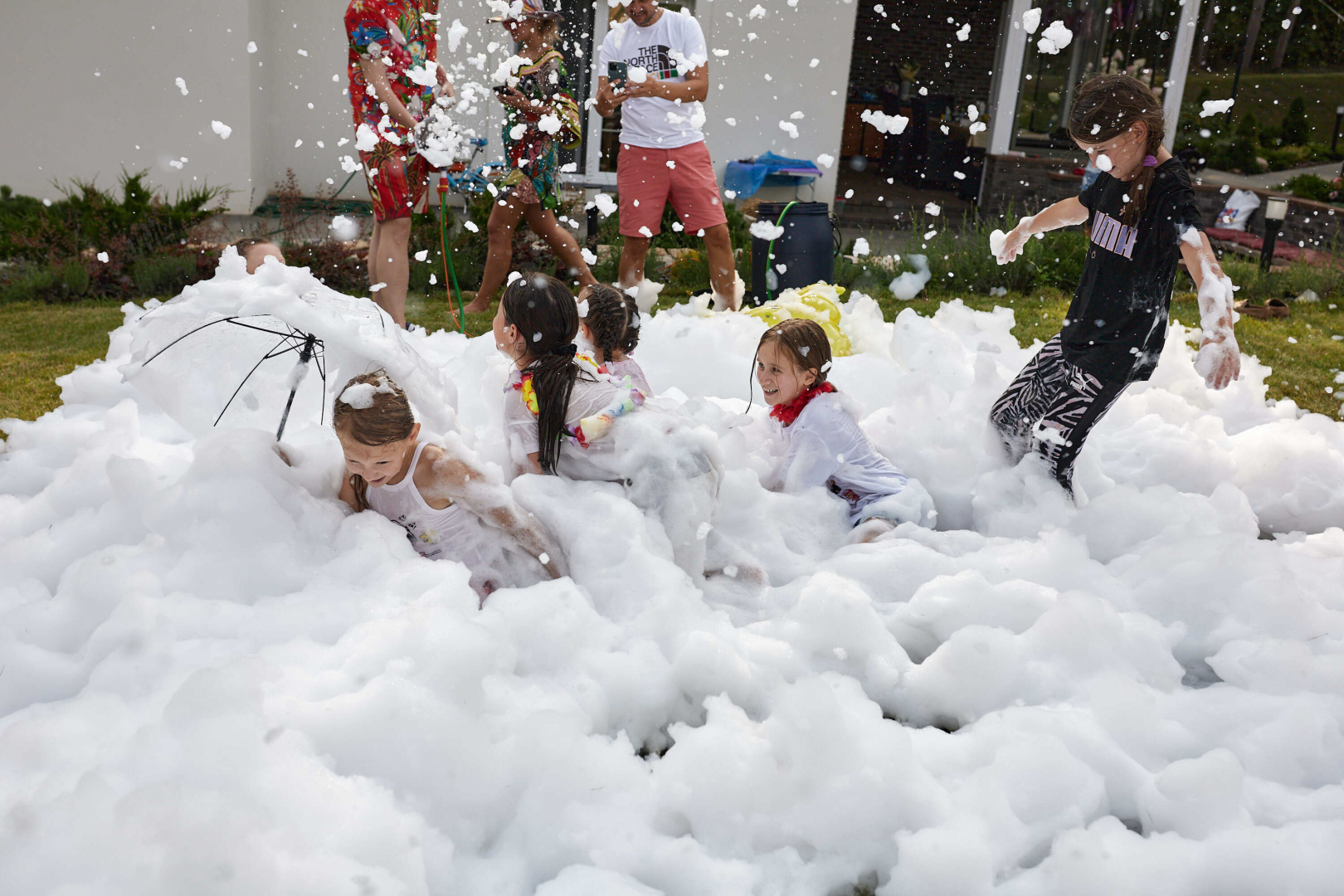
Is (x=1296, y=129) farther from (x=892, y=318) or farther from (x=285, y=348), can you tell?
(x=285, y=348)

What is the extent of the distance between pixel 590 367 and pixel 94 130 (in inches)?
278

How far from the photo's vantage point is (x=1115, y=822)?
1850 mm

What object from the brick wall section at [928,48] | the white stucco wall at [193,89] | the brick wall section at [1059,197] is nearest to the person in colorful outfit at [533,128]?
the white stucco wall at [193,89]

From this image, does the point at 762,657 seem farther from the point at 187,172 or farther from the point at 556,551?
the point at 187,172

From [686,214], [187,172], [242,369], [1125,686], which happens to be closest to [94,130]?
[187,172]

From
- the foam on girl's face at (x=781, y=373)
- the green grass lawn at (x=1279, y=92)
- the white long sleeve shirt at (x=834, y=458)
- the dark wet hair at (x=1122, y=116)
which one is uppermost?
the green grass lawn at (x=1279, y=92)

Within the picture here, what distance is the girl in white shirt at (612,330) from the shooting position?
3.28 meters

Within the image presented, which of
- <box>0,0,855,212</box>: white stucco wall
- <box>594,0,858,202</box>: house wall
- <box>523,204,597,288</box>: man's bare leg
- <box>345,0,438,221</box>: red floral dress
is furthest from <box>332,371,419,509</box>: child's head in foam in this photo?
<box>594,0,858,202</box>: house wall

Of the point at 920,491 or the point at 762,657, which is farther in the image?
the point at 920,491

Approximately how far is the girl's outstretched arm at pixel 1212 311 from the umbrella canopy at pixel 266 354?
6.64 feet

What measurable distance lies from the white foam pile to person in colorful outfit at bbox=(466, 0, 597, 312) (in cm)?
219

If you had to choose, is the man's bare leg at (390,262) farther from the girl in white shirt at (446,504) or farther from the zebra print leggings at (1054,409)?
the zebra print leggings at (1054,409)

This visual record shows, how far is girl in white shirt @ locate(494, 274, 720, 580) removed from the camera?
8.96ft

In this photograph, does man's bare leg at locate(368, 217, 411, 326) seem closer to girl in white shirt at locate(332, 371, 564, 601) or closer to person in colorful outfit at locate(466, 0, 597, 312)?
person in colorful outfit at locate(466, 0, 597, 312)
